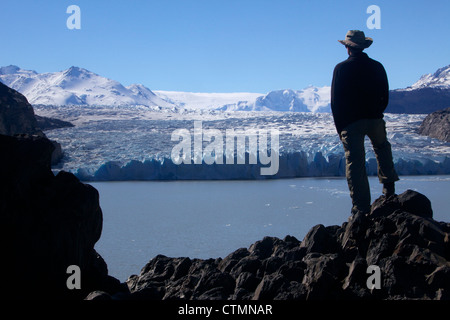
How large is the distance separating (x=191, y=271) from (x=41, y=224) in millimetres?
1036

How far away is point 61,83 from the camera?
67.9 m

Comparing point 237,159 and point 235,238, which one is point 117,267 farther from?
point 237,159

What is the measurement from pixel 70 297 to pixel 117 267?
2.05 meters

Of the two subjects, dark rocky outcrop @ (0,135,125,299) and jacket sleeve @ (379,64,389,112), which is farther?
jacket sleeve @ (379,64,389,112)

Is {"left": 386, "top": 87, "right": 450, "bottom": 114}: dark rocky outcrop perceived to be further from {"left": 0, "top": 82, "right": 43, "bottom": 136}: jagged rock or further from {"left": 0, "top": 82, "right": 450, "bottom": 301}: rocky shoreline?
{"left": 0, "top": 82, "right": 450, "bottom": 301}: rocky shoreline

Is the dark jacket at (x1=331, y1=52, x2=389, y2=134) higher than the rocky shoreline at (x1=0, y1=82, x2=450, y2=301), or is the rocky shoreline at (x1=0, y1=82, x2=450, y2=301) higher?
the dark jacket at (x1=331, y1=52, x2=389, y2=134)

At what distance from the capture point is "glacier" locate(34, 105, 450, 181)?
15.4 m

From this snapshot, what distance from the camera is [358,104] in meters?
3.88

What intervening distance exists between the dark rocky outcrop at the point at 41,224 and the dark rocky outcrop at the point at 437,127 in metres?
18.5

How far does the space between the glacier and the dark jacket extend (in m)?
9.64

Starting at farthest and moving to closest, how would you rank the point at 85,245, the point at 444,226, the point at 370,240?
the point at 444,226 → the point at 370,240 → the point at 85,245

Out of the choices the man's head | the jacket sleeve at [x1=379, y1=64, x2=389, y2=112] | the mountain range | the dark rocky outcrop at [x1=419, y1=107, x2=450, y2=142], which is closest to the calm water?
the jacket sleeve at [x1=379, y1=64, x2=389, y2=112]

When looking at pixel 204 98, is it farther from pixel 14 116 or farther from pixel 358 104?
pixel 358 104
